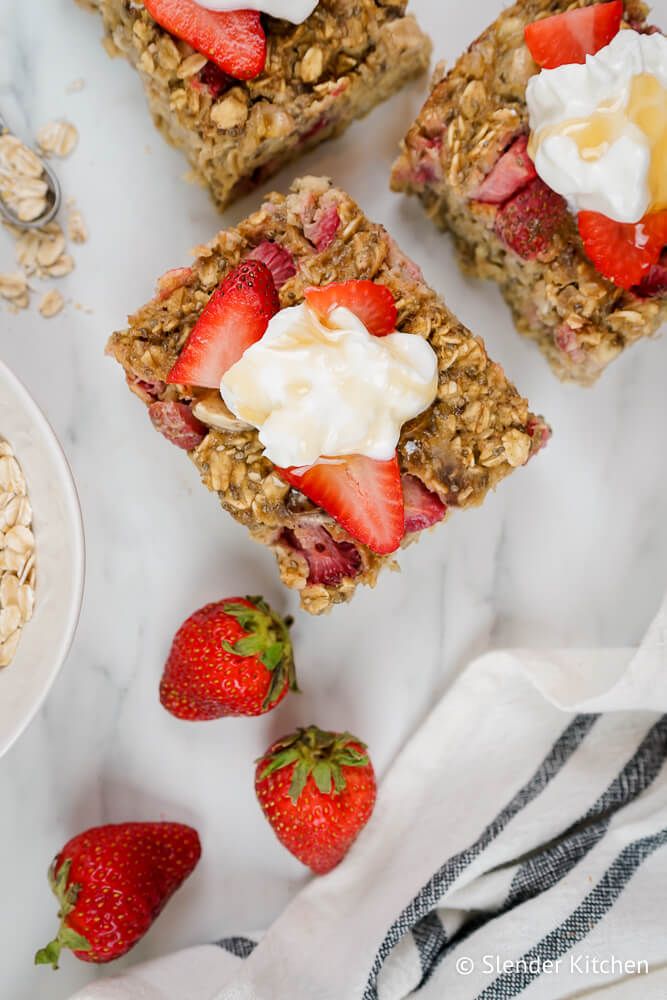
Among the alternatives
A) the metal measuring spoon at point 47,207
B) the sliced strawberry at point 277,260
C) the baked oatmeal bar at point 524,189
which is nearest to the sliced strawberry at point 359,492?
the sliced strawberry at point 277,260

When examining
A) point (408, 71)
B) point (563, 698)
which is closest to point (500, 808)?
point (563, 698)

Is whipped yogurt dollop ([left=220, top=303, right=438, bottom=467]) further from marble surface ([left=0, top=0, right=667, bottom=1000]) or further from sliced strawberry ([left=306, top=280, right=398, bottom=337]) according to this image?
marble surface ([left=0, top=0, right=667, bottom=1000])

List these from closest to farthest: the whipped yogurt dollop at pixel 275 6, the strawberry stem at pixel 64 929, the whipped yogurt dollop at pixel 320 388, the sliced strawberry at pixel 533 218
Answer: the whipped yogurt dollop at pixel 320 388 → the whipped yogurt dollop at pixel 275 6 → the sliced strawberry at pixel 533 218 → the strawberry stem at pixel 64 929

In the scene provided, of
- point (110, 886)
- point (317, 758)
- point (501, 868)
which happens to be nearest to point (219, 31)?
point (317, 758)

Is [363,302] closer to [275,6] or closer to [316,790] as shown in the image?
[275,6]

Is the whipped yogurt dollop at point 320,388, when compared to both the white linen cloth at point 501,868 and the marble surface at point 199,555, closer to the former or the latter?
the marble surface at point 199,555
